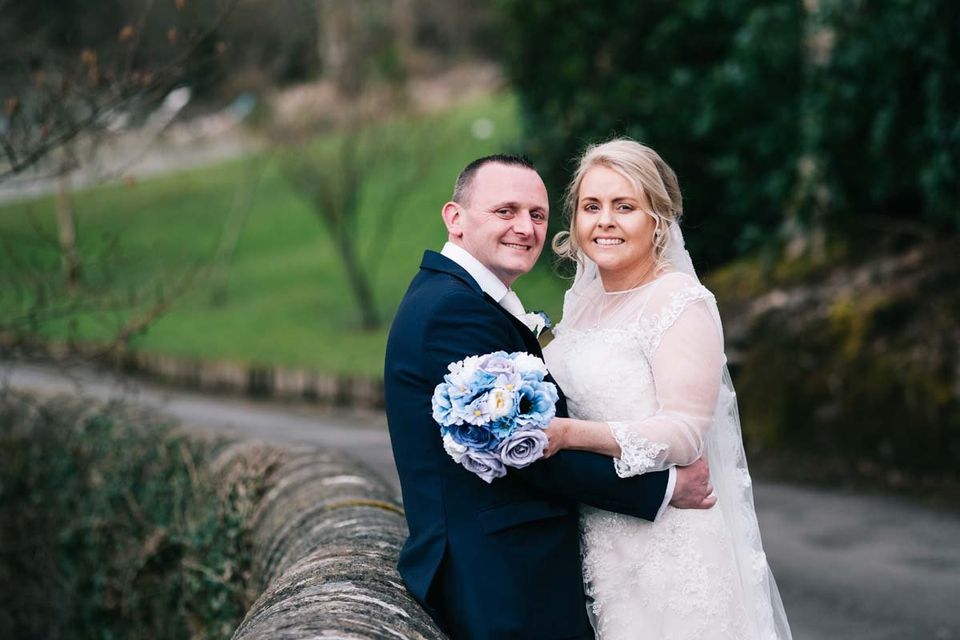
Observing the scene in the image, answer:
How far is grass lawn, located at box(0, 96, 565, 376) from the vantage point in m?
18.6

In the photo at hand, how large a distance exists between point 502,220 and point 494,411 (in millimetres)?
730

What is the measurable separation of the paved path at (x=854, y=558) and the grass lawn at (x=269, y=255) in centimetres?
642

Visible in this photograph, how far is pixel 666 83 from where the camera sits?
50.7 ft

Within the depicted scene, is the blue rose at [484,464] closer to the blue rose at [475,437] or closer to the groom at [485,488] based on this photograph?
the blue rose at [475,437]

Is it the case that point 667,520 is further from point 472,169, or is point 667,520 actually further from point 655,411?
point 472,169

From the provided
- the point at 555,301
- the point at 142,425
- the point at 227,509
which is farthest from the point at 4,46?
the point at 555,301

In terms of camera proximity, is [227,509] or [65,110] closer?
[227,509]

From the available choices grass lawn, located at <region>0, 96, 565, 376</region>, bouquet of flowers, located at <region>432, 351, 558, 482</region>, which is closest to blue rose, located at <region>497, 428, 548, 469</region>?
bouquet of flowers, located at <region>432, 351, 558, 482</region>

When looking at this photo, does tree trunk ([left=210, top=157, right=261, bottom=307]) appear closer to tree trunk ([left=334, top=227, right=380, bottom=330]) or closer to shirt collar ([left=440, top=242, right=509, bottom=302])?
tree trunk ([left=334, top=227, right=380, bottom=330])

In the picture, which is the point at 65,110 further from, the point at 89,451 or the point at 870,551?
the point at 870,551

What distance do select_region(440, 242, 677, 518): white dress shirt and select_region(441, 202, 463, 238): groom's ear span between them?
6cm

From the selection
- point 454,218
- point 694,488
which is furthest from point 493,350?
point 694,488

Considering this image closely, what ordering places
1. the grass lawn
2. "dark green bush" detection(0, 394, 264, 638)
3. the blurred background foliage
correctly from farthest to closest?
the grass lawn, the blurred background foliage, "dark green bush" detection(0, 394, 264, 638)

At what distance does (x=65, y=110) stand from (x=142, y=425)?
5.67ft
